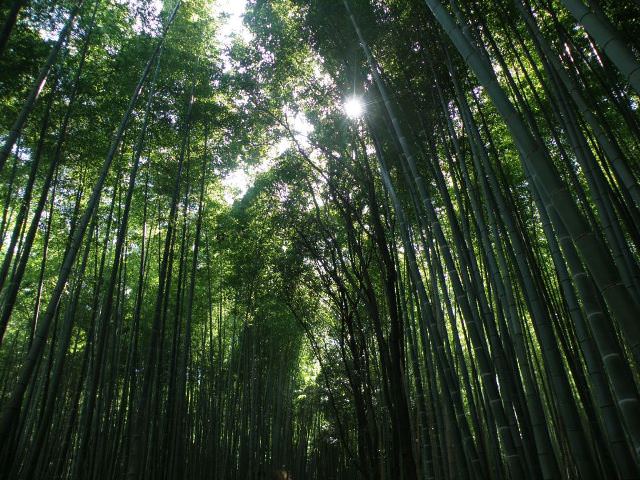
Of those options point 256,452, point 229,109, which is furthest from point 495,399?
point 256,452

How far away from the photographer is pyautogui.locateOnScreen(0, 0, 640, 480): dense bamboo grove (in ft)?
7.10

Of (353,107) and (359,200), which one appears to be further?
(359,200)

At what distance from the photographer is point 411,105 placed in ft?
13.8

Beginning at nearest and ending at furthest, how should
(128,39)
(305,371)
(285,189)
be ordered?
(128,39) < (285,189) < (305,371)

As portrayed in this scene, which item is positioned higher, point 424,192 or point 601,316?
point 424,192

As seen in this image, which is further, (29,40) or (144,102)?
(144,102)

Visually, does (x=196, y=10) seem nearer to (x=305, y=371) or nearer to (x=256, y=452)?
(x=256, y=452)

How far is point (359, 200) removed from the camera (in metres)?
5.22

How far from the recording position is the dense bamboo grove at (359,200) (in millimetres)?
2164

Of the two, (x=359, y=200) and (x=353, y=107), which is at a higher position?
(x=353, y=107)

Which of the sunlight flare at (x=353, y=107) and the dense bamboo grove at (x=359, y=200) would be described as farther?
the sunlight flare at (x=353, y=107)

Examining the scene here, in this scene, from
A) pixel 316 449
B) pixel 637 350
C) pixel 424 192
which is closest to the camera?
pixel 637 350

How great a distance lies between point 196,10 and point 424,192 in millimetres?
5236

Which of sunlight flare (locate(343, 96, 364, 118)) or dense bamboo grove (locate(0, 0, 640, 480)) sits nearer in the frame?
dense bamboo grove (locate(0, 0, 640, 480))
